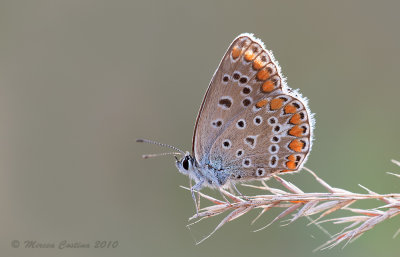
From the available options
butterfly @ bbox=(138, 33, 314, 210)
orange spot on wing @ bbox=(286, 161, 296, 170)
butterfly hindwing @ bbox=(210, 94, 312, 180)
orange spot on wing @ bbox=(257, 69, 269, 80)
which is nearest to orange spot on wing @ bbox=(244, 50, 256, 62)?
butterfly @ bbox=(138, 33, 314, 210)

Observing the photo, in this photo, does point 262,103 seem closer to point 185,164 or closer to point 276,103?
point 276,103

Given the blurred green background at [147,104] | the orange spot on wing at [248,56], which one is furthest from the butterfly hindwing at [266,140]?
the blurred green background at [147,104]

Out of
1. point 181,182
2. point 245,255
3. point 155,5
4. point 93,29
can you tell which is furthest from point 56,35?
point 245,255

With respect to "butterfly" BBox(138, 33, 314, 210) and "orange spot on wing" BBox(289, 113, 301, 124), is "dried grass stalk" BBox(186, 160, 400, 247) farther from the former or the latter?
"orange spot on wing" BBox(289, 113, 301, 124)

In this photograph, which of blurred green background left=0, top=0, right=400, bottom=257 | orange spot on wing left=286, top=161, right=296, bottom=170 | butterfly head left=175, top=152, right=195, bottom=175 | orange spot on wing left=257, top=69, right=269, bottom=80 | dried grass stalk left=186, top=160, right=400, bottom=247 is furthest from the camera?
blurred green background left=0, top=0, right=400, bottom=257

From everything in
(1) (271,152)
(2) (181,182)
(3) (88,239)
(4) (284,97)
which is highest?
(4) (284,97)

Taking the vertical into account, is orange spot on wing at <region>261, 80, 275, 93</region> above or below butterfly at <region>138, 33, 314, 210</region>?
above

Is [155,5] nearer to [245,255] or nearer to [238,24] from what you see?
[238,24]

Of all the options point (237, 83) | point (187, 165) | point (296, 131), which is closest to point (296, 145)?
point (296, 131)
